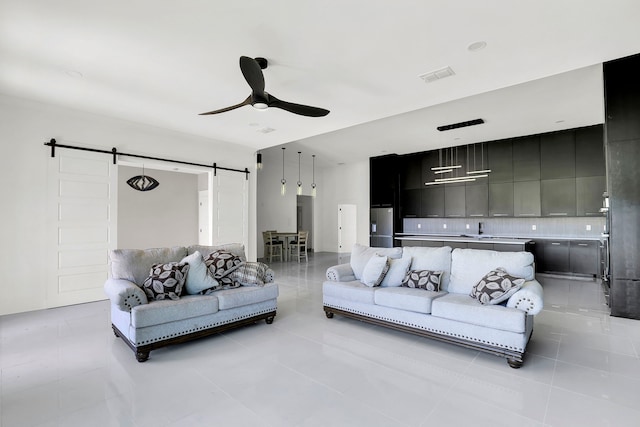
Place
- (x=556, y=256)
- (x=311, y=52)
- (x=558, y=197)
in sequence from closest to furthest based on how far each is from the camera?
(x=311, y=52) → (x=556, y=256) → (x=558, y=197)

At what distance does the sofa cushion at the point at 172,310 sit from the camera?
2898mm

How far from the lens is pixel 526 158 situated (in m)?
7.29

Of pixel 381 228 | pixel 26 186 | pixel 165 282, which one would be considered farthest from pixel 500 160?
pixel 26 186

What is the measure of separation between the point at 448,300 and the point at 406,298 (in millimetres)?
421

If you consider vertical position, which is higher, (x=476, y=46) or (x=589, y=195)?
(x=476, y=46)

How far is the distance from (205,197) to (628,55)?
870cm

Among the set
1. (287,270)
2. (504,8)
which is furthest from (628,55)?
(287,270)

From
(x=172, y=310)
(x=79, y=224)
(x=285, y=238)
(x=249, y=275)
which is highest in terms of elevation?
(x=79, y=224)

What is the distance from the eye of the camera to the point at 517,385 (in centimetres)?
242

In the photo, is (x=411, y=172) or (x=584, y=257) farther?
(x=411, y=172)

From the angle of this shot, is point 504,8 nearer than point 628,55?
Yes

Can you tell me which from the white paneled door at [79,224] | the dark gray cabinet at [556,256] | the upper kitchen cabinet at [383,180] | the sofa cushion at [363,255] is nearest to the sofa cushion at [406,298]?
the sofa cushion at [363,255]

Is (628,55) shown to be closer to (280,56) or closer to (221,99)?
(280,56)

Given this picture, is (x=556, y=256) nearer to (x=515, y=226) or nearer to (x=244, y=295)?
(x=515, y=226)
